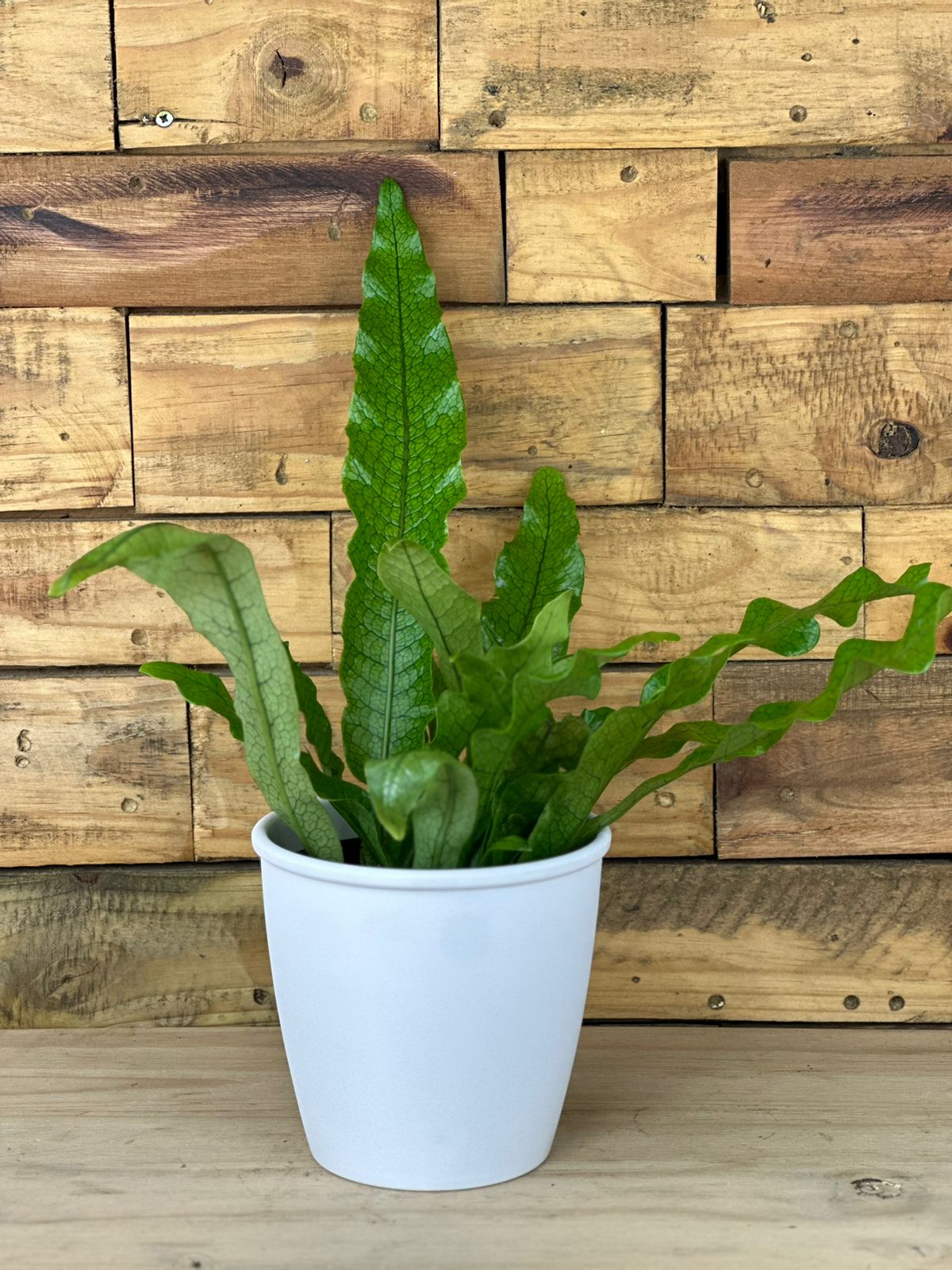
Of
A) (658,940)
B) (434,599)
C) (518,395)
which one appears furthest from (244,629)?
(658,940)

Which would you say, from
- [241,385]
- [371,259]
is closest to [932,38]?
[371,259]

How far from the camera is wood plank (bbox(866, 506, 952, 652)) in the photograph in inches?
35.1

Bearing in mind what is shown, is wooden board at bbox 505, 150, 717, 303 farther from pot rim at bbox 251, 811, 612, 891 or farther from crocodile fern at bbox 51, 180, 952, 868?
pot rim at bbox 251, 811, 612, 891

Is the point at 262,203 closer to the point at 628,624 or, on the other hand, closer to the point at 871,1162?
the point at 628,624

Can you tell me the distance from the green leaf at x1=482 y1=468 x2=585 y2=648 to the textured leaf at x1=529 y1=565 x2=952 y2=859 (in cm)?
10

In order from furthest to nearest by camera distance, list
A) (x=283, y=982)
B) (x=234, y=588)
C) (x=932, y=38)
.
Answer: (x=932, y=38) → (x=283, y=982) → (x=234, y=588)

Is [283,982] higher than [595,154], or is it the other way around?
[595,154]

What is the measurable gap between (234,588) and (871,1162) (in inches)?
19.4

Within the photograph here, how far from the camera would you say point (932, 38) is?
2.82 ft

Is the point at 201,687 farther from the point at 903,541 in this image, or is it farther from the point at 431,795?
the point at 903,541

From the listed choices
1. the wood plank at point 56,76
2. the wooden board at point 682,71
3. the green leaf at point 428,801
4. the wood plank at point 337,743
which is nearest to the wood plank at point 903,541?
the wood plank at point 337,743

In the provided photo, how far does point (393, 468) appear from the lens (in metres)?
0.78

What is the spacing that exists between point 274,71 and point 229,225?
0.35ft

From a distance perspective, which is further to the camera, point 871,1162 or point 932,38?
point 932,38
